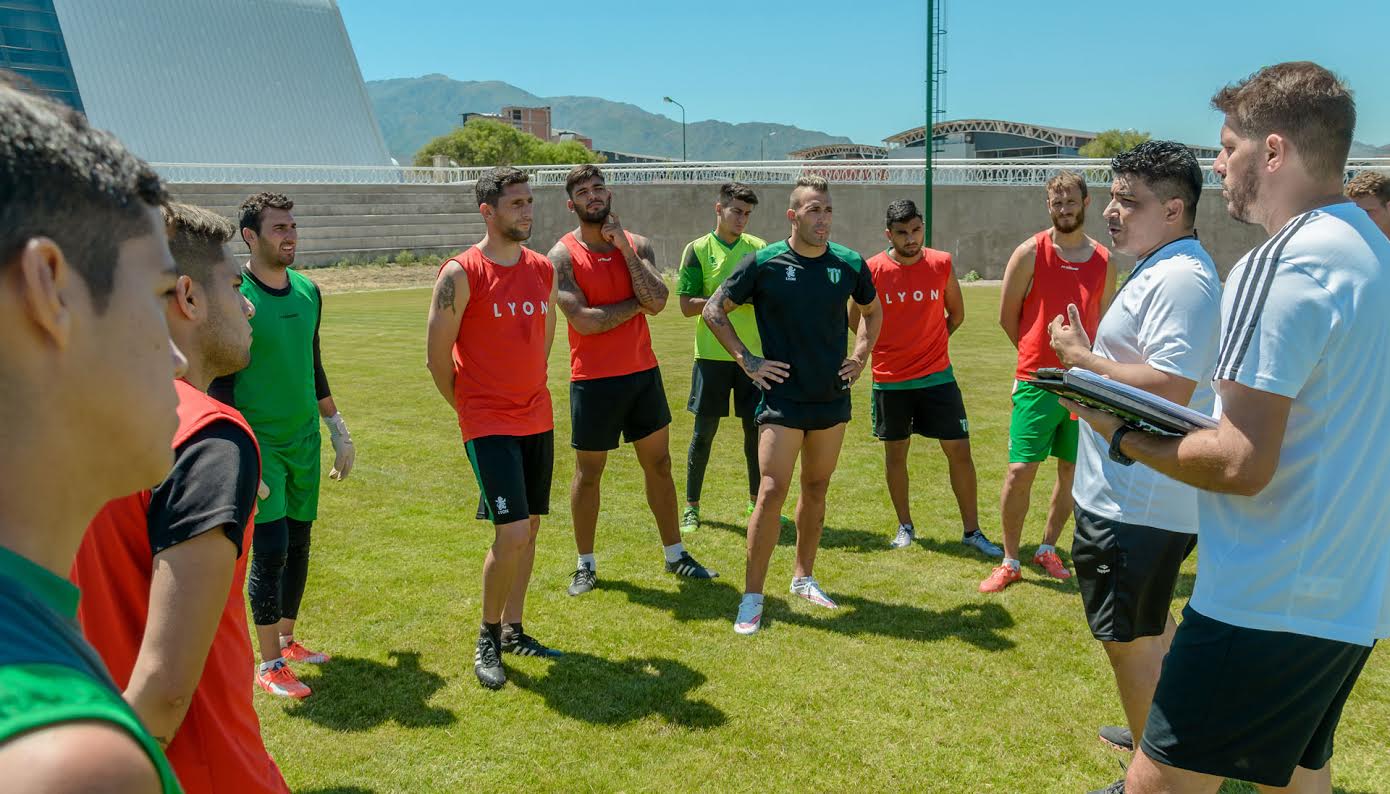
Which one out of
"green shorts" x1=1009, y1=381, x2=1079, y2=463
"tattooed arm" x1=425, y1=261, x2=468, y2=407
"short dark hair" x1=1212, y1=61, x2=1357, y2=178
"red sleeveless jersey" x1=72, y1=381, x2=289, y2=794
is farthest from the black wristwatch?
"green shorts" x1=1009, y1=381, x2=1079, y2=463

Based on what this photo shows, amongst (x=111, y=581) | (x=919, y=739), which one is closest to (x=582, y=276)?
(x=919, y=739)

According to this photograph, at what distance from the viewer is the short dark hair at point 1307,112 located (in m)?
2.34

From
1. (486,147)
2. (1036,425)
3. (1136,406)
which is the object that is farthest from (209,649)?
(486,147)

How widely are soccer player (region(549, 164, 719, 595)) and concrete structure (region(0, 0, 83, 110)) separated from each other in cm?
5658

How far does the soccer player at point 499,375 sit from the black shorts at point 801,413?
1285mm

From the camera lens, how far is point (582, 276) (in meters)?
6.37

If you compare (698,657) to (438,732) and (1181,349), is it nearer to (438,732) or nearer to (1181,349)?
(438,732)

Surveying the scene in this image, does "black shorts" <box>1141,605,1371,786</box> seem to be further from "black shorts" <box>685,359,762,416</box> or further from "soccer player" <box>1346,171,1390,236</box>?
"black shorts" <box>685,359,762,416</box>

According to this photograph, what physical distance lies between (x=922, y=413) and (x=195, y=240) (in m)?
5.43

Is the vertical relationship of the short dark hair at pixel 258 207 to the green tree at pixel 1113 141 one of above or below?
below

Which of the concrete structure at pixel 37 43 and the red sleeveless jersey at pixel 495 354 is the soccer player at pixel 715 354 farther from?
the concrete structure at pixel 37 43

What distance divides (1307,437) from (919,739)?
8.02 ft

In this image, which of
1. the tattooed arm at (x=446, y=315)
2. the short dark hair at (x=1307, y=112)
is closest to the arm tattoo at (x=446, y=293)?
the tattooed arm at (x=446, y=315)

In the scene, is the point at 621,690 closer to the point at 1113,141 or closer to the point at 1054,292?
the point at 1054,292
